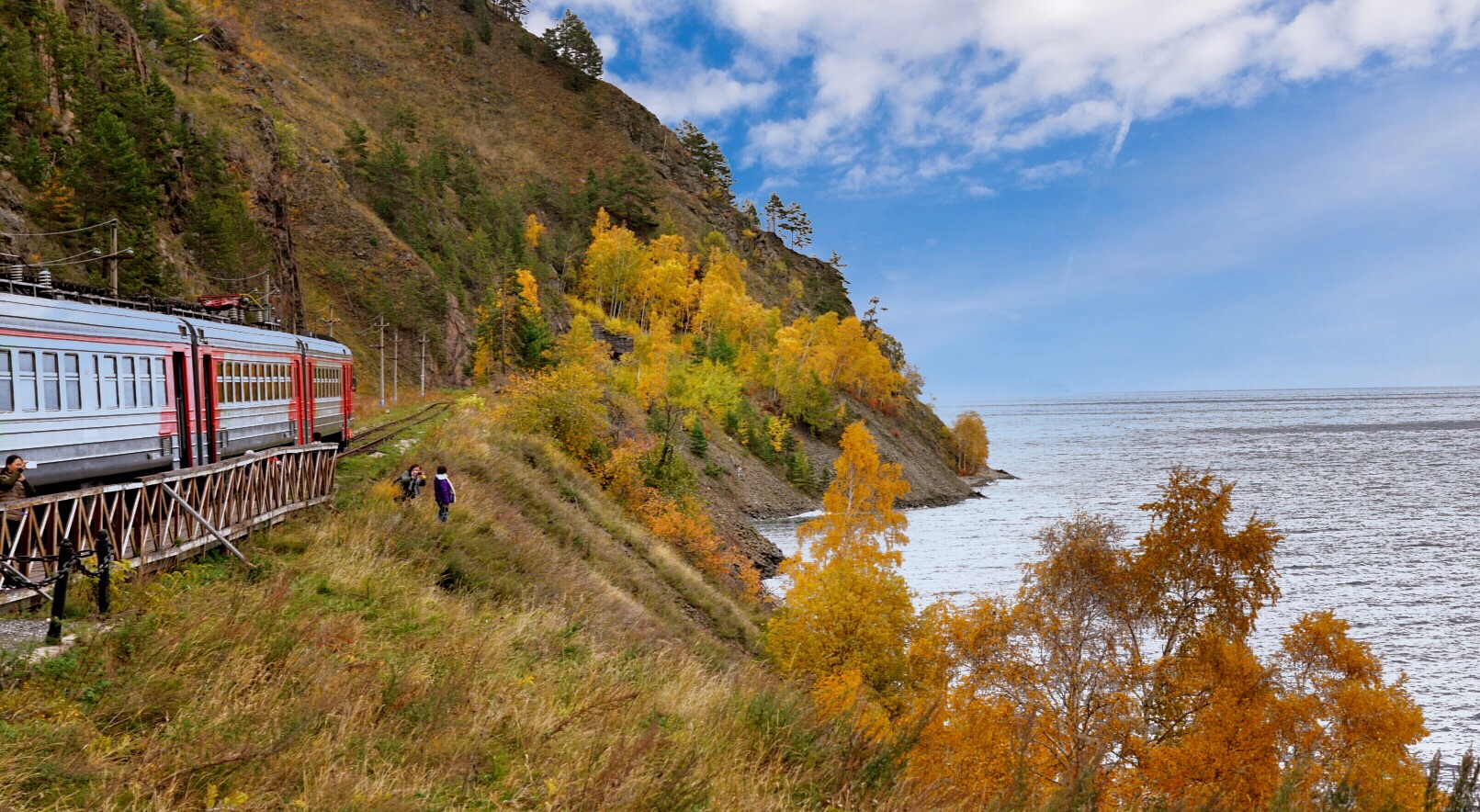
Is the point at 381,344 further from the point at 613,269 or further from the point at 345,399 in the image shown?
the point at 613,269

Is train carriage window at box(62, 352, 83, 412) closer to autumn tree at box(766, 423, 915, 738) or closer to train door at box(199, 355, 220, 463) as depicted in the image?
train door at box(199, 355, 220, 463)

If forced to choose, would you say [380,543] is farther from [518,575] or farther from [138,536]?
[138,536]

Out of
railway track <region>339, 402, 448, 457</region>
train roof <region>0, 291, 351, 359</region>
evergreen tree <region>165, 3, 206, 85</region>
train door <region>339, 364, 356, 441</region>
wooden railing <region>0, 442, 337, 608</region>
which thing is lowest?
railway track <region>339, 402, 448, 457</region>

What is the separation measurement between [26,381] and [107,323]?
210 centimetres

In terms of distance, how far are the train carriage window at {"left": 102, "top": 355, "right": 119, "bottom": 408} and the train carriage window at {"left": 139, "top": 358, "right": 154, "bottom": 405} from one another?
0.74 metres

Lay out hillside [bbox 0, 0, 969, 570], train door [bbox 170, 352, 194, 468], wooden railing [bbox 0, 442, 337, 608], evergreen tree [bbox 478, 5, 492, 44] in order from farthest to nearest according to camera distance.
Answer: evergreen tree [bbox 478, 5, 492, 44]
hillside [bbox 0, 0, 969, 570]
train door [bbox 170, 352, 194, 468]
wooden railing [bbox 0, 442, 337, 608]

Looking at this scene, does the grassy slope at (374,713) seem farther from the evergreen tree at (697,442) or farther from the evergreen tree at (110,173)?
the evergreen tree at (697,442)

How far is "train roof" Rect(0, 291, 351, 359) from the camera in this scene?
1055 centimetres

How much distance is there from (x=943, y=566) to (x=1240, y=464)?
76923mm

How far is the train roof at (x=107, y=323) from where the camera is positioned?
10546 mm

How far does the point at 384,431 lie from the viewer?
31.0m

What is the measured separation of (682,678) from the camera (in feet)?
29.5

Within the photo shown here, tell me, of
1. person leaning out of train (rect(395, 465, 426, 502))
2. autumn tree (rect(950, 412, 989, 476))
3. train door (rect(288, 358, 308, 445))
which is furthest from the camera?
autumn tree (rect(950, 412, 989, 476))

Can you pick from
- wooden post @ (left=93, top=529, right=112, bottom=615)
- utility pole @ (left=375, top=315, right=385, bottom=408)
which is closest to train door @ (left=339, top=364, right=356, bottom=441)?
wooden post @ (left=93, top=529, right=112, bottom=615)
